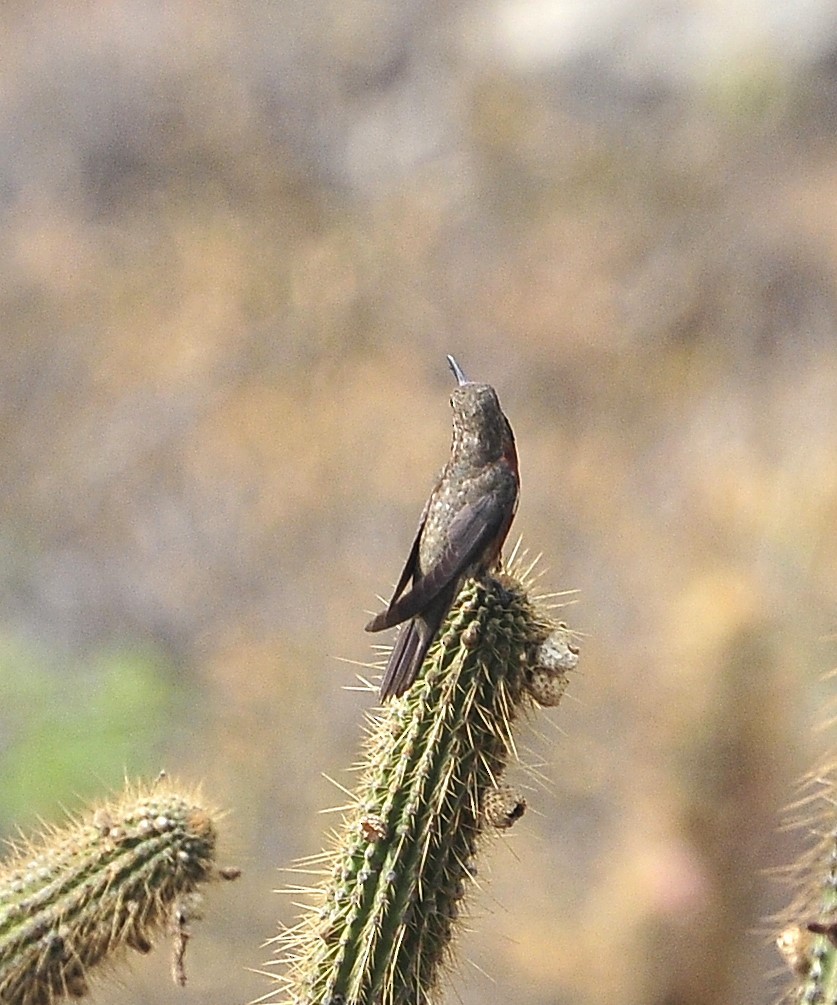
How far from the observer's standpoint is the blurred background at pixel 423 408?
14.4 ft

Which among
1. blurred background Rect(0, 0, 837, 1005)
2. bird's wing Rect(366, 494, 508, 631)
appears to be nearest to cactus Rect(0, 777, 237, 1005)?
bird's wing Rect(366, 494, 508, 631)

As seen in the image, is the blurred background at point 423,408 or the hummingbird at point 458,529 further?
the blurred background at point 423,408

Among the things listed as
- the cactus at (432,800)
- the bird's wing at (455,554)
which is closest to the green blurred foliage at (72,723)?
the cactus at (432,800)

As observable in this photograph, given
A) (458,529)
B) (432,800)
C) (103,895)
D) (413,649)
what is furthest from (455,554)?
(103,895)

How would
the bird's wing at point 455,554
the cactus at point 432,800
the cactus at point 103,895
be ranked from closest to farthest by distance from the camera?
the bird's wing at point 455,554
the cactus at point 432,800
the cactus at point 103,895

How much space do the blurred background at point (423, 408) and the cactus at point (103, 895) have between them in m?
2.08

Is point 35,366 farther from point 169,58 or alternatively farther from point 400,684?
point 400,684

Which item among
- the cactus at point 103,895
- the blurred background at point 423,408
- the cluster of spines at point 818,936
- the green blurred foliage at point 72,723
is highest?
the blurred background at point 423,408

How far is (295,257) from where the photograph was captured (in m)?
6.25

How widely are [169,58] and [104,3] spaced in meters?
0.79

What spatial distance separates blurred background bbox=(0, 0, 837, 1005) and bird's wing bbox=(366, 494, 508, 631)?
7.97 ft

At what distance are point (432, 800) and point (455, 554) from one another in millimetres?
385

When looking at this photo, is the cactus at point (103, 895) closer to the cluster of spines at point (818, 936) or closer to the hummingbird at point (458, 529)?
the hummingbird at point (458, 529)

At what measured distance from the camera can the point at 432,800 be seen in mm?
1873
